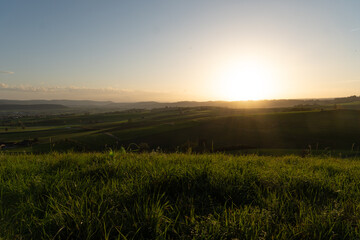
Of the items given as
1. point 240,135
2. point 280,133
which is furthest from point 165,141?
point 280,133

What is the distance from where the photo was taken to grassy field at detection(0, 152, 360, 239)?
6.91 feet

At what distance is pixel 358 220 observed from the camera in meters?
2.27

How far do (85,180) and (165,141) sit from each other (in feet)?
198

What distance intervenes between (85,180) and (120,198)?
1247 millimetres

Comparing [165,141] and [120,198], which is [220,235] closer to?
[120,198]

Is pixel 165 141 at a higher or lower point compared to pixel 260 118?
lower

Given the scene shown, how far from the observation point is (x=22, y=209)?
2.65 metres

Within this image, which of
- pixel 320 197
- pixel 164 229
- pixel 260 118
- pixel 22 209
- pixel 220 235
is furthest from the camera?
pixel 260 118

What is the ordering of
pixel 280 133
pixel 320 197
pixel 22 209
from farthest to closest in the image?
pixel 280 133 < pixel 320 197 < pixel 22 209

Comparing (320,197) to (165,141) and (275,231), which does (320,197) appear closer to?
(275,231)

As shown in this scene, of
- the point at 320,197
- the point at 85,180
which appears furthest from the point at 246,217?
the point at 85,180

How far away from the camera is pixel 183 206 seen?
268cm

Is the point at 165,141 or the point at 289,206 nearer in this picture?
the point at 289,206

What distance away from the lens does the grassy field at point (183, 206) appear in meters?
2.11
